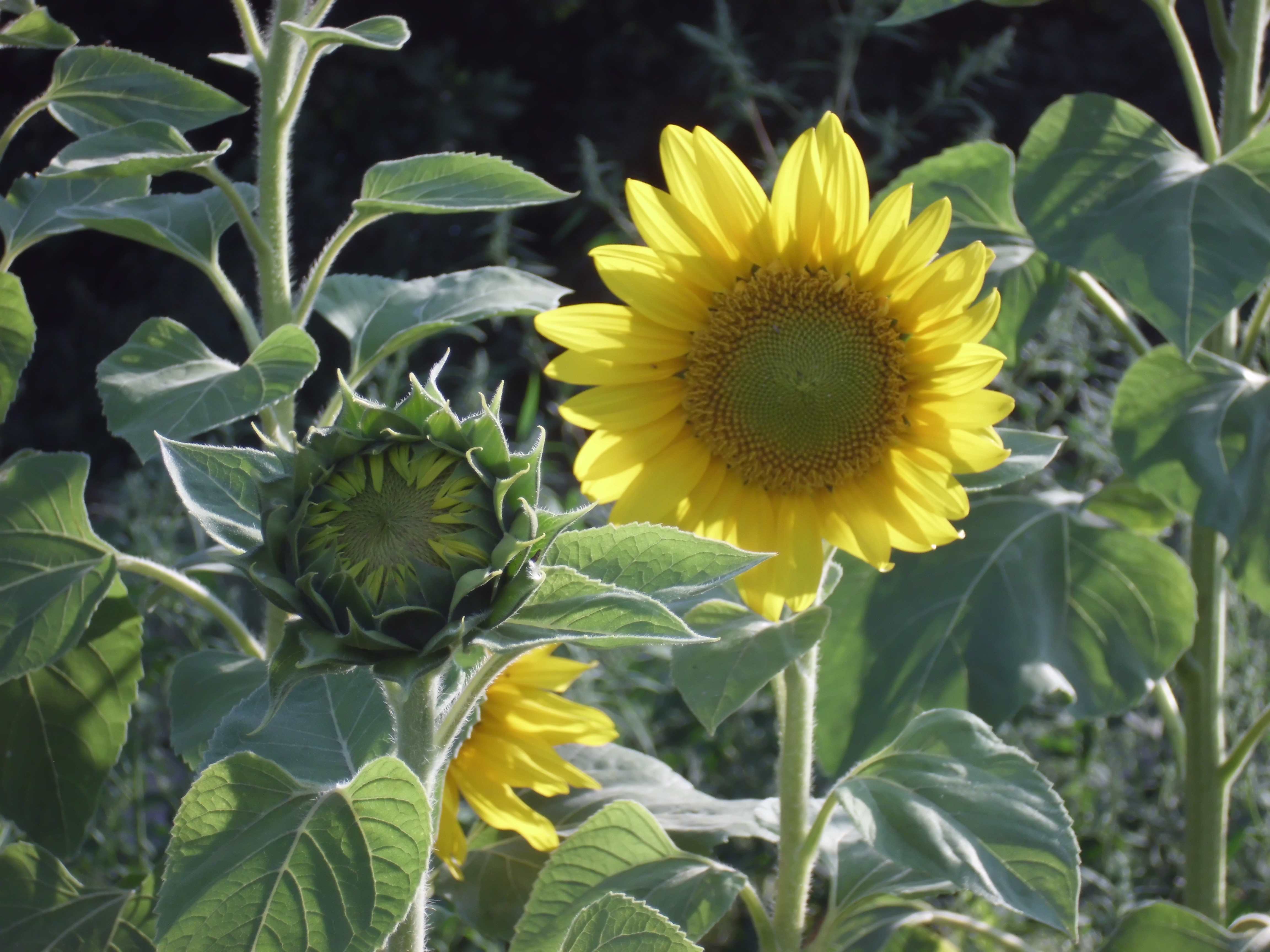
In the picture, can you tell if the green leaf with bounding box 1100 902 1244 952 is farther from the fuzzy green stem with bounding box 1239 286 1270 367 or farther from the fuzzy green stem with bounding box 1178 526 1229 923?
the fuzzy green stem with bounding box 1239 286 1270 367

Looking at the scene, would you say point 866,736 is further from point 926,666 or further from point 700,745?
point 700,745

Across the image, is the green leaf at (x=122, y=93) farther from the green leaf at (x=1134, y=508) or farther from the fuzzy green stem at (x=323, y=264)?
the green leaf at (x=1134, y=508)

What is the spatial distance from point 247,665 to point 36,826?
0.18 meters

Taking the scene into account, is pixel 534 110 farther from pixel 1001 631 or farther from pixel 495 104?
pixel 1001 631

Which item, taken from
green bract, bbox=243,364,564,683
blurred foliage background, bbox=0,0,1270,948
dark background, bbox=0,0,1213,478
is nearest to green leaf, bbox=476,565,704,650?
green bract, bbox=243,364,564,683

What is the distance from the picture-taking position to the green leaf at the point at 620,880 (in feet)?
2.42

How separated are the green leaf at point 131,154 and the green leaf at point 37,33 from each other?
0.25 ft

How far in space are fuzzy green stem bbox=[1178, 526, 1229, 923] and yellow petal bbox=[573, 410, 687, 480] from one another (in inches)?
15.5

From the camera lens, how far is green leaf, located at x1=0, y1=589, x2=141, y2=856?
82cm

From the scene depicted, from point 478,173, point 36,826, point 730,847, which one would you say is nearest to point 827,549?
point 478,173

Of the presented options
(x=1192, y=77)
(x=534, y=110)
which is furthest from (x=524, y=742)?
(x=534, y=110)

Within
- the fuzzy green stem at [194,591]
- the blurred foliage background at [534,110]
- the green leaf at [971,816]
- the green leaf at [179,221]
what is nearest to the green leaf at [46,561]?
the fuzzy green stem at [194,591]

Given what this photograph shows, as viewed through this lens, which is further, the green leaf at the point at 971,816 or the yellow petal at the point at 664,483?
the yellow petal at the point at 664,483

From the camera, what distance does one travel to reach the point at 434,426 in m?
0.50
